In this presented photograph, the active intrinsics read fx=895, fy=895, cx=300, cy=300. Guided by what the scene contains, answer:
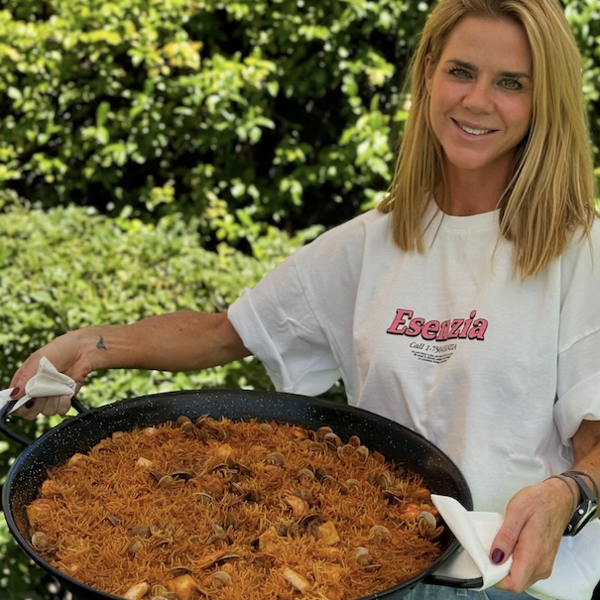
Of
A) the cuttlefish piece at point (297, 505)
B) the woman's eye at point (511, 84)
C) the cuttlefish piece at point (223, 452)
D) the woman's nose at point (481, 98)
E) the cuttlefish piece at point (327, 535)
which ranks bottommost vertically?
the cuttlefish piece at point (223, 452)

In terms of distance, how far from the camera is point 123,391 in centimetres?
346

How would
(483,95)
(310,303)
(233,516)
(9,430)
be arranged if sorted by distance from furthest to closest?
(310,303) < (483,95) < (9,430) < (233,516)

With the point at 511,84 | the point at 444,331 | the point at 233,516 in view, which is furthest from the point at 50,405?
the point at 511,84

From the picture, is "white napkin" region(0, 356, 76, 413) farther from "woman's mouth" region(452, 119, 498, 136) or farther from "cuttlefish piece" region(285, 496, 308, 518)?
"woman's mouth" region(452, 119, 498, 136)

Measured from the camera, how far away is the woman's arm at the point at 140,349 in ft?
6.65

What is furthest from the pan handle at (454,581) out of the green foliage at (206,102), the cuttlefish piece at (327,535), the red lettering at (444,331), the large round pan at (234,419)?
the green foliage at (206,102)

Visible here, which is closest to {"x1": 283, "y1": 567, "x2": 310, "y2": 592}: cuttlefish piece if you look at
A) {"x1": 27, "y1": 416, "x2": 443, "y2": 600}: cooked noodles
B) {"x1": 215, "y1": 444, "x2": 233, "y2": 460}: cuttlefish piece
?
{"x1": 27, "y1": 416, "x2": 443, "y2": 600}: cooked noodles

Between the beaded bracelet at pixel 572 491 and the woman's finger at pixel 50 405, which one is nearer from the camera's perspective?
the beaded bracelet at pixel 572 491

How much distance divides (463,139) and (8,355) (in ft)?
7.25

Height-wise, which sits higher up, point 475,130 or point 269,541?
point 475,130

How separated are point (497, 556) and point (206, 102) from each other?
3.90 meters

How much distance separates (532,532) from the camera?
1.56 m

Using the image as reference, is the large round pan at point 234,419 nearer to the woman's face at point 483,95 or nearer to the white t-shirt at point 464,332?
the white t-shirt at point 464,332

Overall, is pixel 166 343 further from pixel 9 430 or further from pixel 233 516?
pixel 233 516
